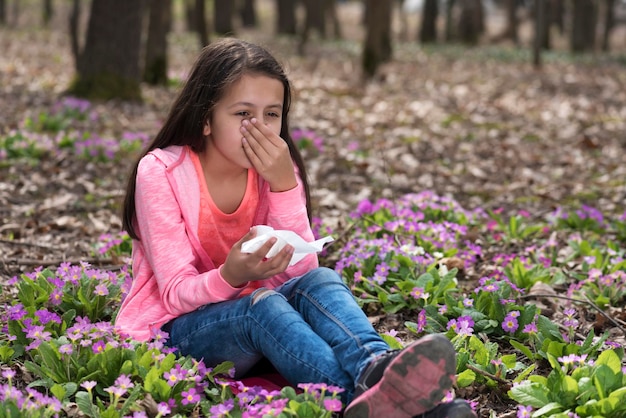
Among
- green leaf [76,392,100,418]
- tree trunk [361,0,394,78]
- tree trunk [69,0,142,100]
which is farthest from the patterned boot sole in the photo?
tree trunk [361,0,394,78]

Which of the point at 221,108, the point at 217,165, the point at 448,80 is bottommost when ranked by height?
the point at 448,80

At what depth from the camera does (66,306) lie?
321cm

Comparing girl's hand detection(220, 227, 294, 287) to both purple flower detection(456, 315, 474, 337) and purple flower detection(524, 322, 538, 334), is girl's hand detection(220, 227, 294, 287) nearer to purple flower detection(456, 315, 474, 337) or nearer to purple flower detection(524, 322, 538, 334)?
purple flower detection(456, 315, 474, 337)

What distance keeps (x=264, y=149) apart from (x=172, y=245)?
1.56ft

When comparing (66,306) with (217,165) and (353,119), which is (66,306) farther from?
(353,119)

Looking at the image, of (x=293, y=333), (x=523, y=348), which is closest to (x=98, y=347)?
(x=293, y=333)

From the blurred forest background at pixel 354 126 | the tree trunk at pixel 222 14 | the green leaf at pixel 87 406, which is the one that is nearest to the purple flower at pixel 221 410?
the green leaf at pixel 87 406

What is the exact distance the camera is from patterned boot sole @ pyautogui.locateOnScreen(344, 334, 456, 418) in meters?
2.19

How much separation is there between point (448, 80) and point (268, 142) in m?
11.7

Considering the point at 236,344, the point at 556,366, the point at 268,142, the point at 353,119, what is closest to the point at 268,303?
the point at 236,344

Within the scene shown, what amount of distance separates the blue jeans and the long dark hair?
0.50m

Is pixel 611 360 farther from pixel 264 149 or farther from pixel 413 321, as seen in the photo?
pixel 264 149

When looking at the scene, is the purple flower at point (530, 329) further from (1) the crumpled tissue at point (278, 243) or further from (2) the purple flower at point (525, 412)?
(1) the crumpled tissue at point (278, 243)

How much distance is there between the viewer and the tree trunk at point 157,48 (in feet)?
35.4
